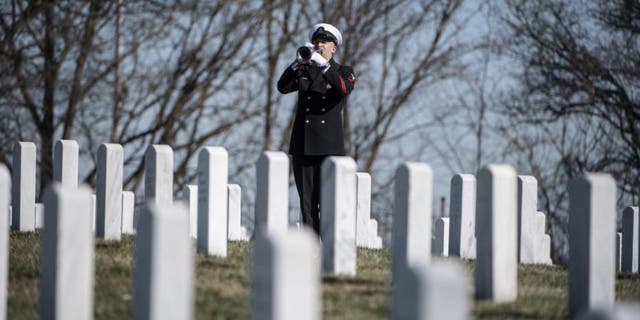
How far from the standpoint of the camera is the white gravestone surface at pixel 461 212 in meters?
8.55

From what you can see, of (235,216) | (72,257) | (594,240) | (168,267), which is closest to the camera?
(168,267)

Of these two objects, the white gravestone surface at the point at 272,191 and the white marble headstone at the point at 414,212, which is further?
the white gravestone surface at the point at 272,191

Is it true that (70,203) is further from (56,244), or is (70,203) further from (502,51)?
(502,51)

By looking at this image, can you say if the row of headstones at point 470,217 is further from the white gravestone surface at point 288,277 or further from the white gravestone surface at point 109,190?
the white gravestone surface at point 288,277

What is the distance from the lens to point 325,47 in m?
8.27

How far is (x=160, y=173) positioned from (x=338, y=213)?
166 cm

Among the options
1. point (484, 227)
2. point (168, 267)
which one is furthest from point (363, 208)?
point (168, 267)

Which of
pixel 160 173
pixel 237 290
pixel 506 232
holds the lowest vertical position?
pixel 237 290

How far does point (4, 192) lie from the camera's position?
16.8 feet

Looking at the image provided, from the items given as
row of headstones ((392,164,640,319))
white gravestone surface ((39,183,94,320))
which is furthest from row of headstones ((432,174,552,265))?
white gravestone surface ((39,183,94,320))

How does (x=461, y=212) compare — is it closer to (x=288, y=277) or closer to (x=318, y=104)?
(x=318, y=104)

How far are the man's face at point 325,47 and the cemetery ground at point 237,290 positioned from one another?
4.65 feet

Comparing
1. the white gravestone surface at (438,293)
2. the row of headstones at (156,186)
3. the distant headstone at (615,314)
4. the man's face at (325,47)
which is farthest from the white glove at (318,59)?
the distant headstone at (615,314)

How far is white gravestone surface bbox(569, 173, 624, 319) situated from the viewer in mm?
5570
